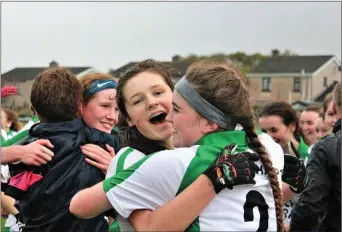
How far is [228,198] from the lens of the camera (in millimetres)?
2229

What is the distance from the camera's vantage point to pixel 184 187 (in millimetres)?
2221

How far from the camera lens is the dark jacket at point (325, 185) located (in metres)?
3.96

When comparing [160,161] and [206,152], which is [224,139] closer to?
[206,152]

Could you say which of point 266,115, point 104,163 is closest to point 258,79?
point 266,115

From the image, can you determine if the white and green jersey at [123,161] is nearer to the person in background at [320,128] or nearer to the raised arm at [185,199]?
the raised arm at [185,199]

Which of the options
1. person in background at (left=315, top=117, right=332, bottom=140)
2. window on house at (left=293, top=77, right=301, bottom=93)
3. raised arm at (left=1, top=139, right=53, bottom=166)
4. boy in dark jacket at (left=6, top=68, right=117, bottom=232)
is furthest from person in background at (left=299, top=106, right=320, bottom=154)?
window on house at (left=293, top=77, right=301, bottom=93)

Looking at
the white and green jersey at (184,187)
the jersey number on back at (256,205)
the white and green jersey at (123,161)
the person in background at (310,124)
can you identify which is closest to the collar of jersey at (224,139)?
the white and green jersey at (184,187)

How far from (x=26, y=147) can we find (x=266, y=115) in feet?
12.3

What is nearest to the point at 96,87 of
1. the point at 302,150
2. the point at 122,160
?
the point at 122,160

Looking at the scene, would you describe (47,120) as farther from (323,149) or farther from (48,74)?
(323,149)

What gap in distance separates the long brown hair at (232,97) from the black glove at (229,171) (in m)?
0.16

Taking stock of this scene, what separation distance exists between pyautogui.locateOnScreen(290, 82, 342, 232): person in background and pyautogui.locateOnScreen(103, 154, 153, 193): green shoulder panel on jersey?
2021 millimetres

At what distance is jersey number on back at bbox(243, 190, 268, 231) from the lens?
2.25 metres

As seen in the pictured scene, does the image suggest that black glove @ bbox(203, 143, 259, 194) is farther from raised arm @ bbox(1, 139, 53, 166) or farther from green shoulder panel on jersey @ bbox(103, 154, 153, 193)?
raised arm @ bbox(1, 139, 53, 166)
